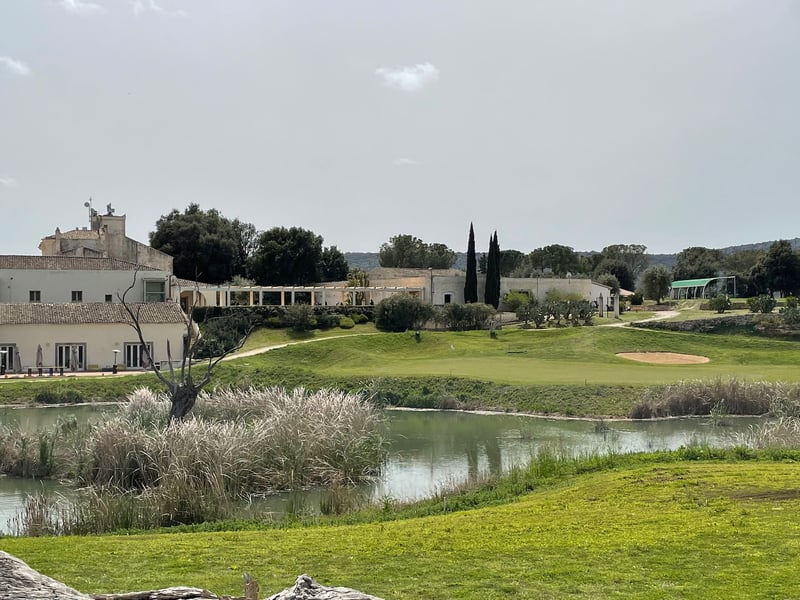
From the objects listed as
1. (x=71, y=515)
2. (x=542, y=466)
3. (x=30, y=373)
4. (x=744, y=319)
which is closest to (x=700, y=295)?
(x=744, y=319)

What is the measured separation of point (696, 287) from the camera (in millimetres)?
86500

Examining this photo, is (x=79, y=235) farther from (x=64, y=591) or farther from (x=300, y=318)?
(x=64, y=591)

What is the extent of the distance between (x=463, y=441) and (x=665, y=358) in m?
23.1

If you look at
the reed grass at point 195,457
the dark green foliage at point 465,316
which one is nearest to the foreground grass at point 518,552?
the reed grass at point 195,457

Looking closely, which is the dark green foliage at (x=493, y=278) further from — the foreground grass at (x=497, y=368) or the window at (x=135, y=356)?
the window at (x=135, y=356)

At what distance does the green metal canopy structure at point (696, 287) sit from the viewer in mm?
83875

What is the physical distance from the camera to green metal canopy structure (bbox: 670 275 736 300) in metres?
83.9

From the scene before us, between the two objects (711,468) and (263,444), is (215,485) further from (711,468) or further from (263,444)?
(711,468)

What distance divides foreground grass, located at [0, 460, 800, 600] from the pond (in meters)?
4.62

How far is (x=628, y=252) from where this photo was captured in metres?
127

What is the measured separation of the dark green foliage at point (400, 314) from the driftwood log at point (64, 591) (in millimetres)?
48907

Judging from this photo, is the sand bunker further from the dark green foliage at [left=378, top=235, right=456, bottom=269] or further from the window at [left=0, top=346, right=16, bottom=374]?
the dark green foliage at [left=378, top=235, right=456, bottom=269]

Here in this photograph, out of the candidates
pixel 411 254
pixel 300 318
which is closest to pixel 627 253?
pixel 411 254

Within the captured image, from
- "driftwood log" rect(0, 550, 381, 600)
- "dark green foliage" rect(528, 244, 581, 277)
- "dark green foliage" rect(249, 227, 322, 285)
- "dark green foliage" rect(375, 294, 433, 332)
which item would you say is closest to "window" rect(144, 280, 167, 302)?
"dark green foliage" rect(375, 294, 433, 332)
